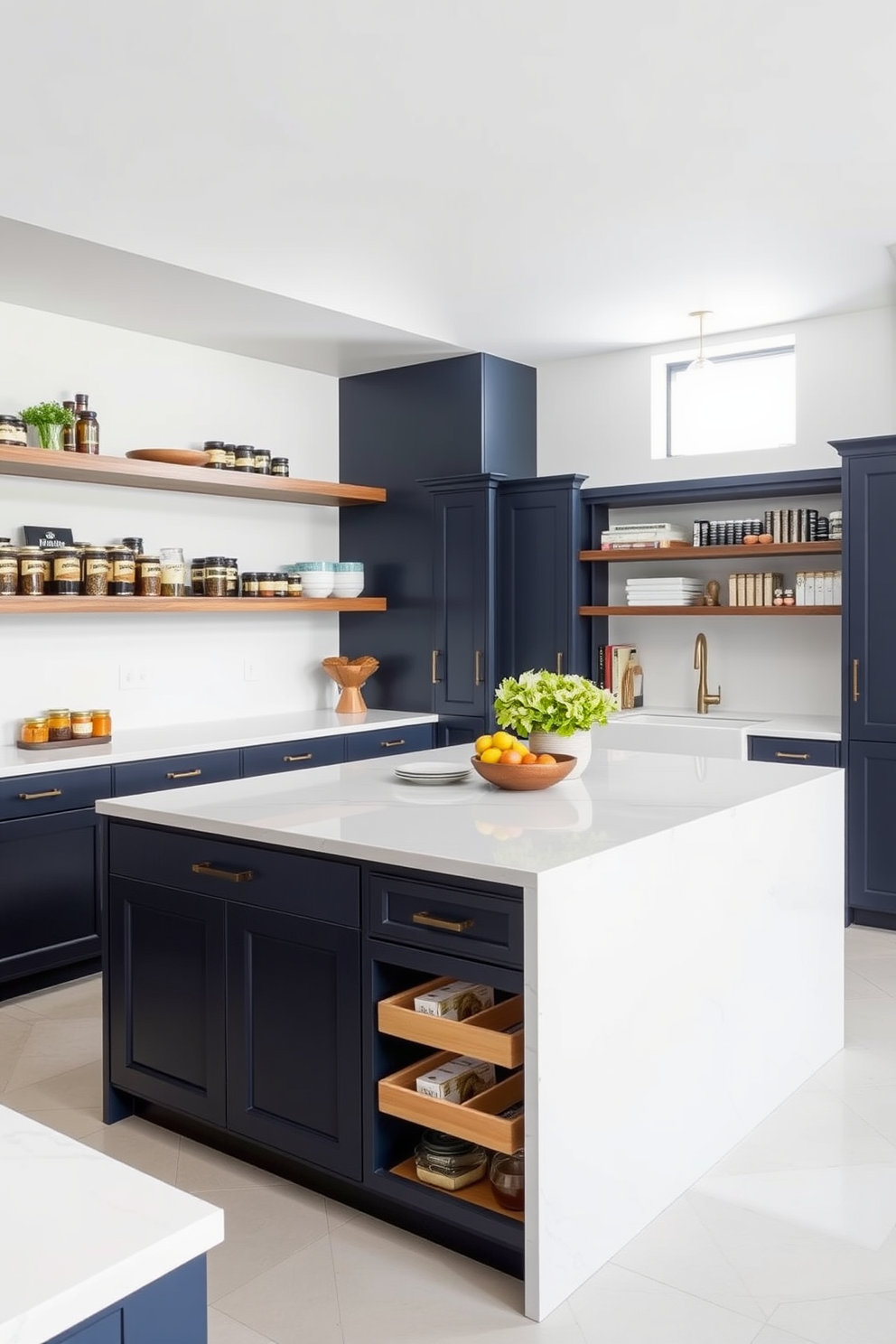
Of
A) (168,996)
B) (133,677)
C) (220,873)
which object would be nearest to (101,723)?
(133,677)

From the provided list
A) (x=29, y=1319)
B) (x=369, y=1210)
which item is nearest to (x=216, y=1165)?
(x=369, y=1210)

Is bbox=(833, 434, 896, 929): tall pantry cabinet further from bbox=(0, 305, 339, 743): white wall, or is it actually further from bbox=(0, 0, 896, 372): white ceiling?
bbox=(0, 305, 339, 743): white wall

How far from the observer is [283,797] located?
9.41 feet

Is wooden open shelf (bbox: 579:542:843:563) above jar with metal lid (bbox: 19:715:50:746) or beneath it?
above

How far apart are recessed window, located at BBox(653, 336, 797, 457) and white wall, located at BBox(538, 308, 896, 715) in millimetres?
89

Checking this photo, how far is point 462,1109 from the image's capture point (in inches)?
87.0

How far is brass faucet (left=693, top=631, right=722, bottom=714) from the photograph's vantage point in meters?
5.59

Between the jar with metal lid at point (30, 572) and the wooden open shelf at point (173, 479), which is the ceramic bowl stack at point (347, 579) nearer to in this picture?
the wooden open shelf at point (173, 479)

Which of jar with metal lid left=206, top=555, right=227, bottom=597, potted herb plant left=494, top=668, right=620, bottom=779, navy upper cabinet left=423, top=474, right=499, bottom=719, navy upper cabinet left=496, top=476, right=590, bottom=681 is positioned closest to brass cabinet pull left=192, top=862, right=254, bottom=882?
potted herb plant left=494, top=668, right=620, bottom=779

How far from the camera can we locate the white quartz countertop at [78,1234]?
809mm

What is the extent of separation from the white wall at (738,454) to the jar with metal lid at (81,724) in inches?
108

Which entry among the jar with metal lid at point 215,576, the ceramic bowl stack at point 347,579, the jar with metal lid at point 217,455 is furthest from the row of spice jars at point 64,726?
the ceramic bowl stack at point 347,579

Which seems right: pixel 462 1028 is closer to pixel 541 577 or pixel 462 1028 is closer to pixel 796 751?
pixel 796 751

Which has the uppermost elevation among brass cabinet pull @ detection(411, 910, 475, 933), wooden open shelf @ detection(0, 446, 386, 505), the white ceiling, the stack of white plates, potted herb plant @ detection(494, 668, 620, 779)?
the white ceiling
